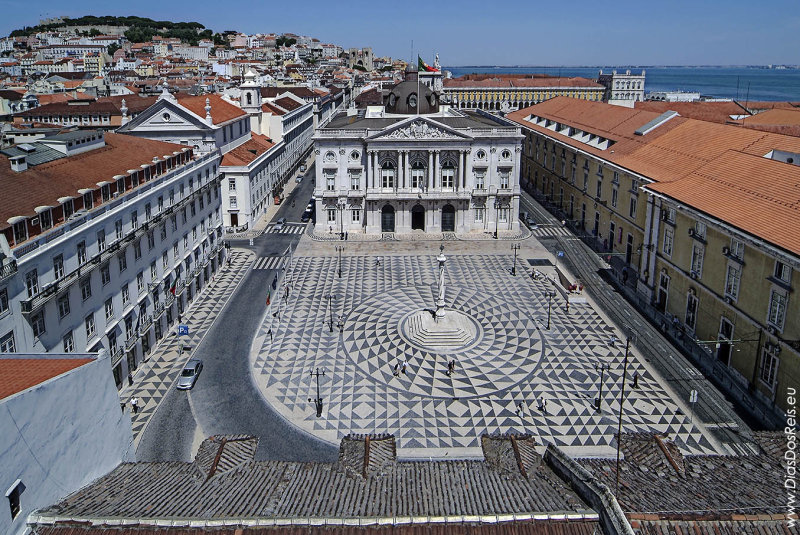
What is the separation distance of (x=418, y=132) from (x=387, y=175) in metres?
6.51

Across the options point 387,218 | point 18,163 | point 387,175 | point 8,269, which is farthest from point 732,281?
point 18,163

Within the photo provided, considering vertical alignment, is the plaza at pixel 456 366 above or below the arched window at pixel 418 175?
below

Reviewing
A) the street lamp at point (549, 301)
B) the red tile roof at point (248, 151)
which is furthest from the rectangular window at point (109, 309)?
the red tile roof at point (248, 151)

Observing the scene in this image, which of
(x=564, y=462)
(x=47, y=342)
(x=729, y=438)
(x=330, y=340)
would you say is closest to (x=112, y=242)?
(x=47, y=342)

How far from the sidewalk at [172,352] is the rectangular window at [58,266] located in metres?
7.93

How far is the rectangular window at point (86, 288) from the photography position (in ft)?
118

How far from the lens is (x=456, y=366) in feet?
145

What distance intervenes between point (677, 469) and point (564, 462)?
465 cm

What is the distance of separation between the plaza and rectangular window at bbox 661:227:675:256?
7926mm

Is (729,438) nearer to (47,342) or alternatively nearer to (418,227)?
(47,342)

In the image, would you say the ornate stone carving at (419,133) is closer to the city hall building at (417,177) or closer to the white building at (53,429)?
the city hall building at (417,177)

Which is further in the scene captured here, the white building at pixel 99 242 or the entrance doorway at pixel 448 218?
the entrance doorway at pixel 448 218

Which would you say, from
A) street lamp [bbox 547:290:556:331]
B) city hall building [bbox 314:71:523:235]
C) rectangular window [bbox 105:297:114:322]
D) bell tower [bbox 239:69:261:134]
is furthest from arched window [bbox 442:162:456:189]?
rectangular window [bbox 105:297:114:322]

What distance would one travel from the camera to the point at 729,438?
35.2m
